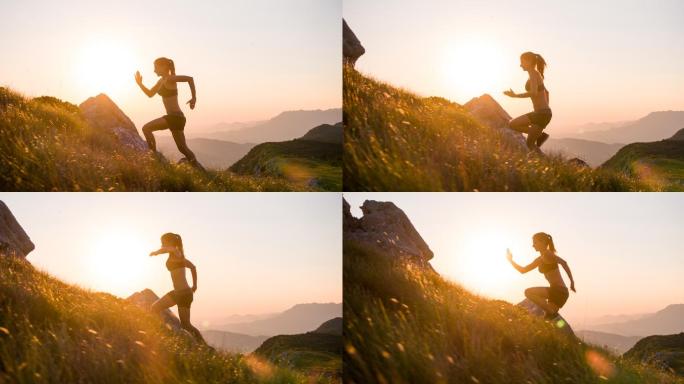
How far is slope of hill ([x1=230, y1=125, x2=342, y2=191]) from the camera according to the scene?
24.1ft

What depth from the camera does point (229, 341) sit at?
6.84m

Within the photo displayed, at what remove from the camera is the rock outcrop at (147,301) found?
6633 millimetres

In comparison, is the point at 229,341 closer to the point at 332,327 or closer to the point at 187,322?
the point at 187,322

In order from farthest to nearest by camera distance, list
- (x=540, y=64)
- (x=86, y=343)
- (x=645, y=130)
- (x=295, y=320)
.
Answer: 1. (x=645, y=130)
2. (x=295, y=320)
3. (x=540, y=64)
4. (x=86, y=343)

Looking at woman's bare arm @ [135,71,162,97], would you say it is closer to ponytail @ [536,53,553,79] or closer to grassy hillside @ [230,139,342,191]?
grassy hillside @ [230,139,342,191]

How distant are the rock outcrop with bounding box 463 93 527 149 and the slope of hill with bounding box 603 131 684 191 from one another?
1.13m

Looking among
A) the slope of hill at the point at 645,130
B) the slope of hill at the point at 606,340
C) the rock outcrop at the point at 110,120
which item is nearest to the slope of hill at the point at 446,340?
the slope of hill at the point at 606,340

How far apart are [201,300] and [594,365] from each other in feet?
13.6

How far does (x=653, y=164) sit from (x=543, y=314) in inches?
101

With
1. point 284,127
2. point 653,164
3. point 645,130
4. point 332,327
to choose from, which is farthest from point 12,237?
point 645,130

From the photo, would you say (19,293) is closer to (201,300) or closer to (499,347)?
(201,300)

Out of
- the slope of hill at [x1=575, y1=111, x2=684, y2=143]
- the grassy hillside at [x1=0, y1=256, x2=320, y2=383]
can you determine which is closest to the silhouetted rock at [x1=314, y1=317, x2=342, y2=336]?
the grassy hillside at [x1=0, y1=256, x2=320, y2=383]

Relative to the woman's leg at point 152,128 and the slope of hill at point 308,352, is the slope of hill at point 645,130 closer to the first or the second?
the slope of hill at point 308,352

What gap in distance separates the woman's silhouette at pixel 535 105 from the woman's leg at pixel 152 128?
3758 millimetres
